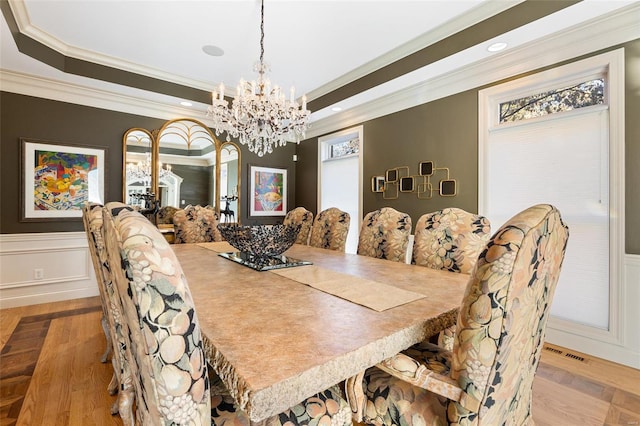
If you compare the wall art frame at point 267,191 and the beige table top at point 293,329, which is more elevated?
the wall art frame at point 267,191

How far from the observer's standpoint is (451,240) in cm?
186

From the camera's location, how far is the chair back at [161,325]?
0.58 meters

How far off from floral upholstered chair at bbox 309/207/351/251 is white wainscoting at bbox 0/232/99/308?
2932 mm

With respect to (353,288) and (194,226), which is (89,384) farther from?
(353,288)

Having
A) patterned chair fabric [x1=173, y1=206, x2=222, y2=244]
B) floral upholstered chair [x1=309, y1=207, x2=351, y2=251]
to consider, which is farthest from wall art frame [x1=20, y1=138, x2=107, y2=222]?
floral upholstered chair [x1=309, y1=207, x2=351, y2=251]

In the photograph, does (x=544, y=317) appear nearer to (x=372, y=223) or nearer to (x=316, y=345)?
(x=316, y=345)

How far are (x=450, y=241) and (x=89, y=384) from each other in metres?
2.53

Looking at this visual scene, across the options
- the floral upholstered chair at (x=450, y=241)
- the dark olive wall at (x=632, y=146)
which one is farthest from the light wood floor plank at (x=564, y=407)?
the dark olive wall at (x=632, y=146)

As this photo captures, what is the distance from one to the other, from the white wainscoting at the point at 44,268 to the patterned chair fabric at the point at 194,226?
144 centimetres

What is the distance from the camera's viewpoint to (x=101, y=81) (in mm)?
3273

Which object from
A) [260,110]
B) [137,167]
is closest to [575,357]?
[260,110]

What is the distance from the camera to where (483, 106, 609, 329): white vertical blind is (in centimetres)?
226

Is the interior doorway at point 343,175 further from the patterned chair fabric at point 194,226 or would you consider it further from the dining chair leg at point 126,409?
the dining chair leg at point 126,409

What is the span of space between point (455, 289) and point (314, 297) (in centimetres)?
68
